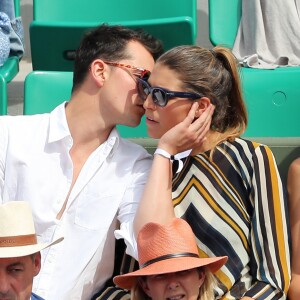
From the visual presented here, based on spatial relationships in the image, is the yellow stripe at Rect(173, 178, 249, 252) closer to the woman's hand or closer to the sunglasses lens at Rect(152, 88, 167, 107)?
the woman's hand

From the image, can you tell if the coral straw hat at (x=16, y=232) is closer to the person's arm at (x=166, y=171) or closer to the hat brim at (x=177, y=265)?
the hat brim at (x=177, y=265)

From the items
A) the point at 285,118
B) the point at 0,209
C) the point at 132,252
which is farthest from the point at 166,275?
the point at 285,118

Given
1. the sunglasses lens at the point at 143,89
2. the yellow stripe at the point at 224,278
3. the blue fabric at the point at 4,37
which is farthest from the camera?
the blue fabric at the point at 4,37

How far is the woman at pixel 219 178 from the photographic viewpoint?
2.70 metres

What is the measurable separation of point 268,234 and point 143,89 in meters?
0.68

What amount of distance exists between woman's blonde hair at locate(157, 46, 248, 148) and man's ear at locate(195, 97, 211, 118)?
2 cm

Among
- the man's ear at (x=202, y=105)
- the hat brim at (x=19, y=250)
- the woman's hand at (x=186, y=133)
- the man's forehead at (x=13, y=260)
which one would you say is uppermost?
the man's ear at (x=202, y=105)

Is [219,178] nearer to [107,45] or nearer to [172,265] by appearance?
[172,265]

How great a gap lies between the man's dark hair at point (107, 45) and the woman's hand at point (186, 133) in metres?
0.43

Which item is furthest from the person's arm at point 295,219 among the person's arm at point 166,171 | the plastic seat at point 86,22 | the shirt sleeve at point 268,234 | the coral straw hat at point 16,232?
the plastic seat at point 86,22

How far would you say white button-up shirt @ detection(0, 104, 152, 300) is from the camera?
2.77 meters

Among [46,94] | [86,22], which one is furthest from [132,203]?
[86,22]

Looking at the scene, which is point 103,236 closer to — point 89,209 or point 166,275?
point 89,209

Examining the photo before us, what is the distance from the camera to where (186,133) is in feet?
9.11
